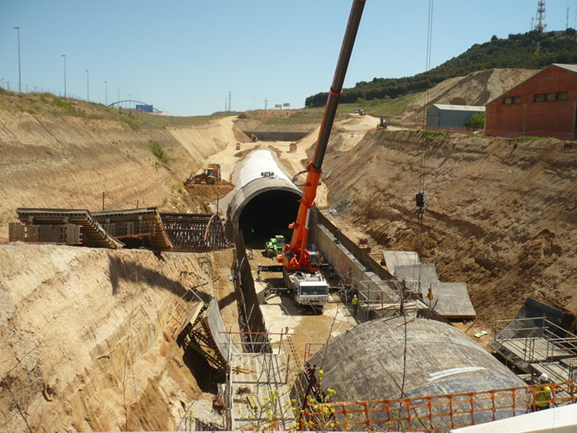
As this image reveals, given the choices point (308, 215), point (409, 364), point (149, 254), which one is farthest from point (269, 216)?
point (409, 364)

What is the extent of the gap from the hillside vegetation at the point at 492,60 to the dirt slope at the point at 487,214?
219ft

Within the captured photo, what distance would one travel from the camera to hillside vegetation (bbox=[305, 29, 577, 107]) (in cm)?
9945

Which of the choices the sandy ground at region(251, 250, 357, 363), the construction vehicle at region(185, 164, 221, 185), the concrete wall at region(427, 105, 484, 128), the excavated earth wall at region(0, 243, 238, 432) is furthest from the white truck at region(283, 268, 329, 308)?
the concrete wall at region(427, 105, 484, 128)

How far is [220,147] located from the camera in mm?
81125

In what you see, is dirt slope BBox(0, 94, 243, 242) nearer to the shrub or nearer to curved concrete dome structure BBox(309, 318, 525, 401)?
curved concrete dome structure BBox(309, 318, 525, 401)

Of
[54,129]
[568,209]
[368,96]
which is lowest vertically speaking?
[568,209]

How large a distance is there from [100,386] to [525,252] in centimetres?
1789

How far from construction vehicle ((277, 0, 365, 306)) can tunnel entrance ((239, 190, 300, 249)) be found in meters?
12.5

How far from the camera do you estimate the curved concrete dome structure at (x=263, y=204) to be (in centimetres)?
3503

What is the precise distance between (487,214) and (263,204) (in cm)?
2290

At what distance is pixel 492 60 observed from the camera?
11756cm

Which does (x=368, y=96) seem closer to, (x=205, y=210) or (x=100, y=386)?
(x=205, y=210)

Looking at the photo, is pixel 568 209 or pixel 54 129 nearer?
pixel 568 209

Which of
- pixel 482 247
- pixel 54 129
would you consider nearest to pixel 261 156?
pixel 54 129
